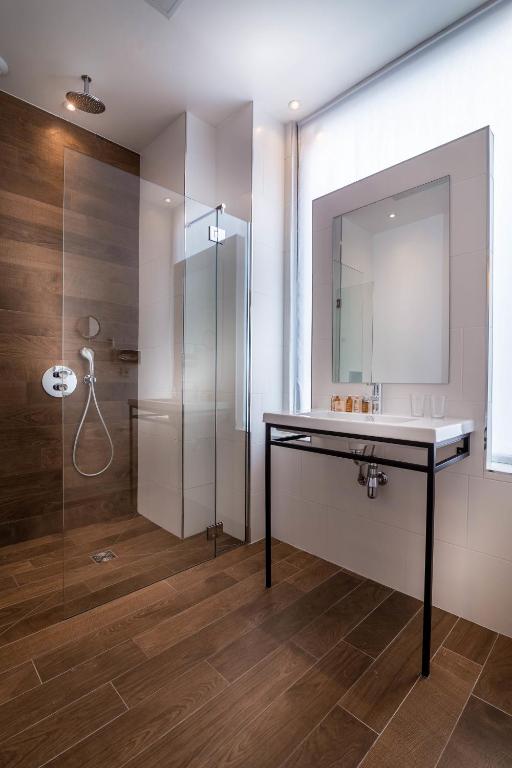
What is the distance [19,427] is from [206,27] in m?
2.28

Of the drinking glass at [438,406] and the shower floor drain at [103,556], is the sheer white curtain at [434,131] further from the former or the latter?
the shower floor drain at [103,556]

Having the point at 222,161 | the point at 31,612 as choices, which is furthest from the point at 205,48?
the point at 31,612

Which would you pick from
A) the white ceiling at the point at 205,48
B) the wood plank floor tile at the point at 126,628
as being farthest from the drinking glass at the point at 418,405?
the white ceiling at the point at 205,48

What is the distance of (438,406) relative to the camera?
1.71 meters

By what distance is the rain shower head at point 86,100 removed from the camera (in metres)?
2.03

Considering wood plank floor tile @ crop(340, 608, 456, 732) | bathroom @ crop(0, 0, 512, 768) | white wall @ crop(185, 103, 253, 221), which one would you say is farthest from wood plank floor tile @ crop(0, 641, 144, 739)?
white wall @ crop(185, 103, 253, 221)

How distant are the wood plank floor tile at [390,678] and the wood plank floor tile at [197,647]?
18.3 inches

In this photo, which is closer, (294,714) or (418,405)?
(294,714)

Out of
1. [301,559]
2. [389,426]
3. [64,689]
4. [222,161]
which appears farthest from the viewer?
[222,161]

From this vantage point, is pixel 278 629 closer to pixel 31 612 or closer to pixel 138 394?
pixel 31 612

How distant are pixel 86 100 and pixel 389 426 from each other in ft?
7.35

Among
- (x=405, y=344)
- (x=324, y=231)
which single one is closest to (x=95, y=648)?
(x=405, y=344)

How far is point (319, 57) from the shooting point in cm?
194

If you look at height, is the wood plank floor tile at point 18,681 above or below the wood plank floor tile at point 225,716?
above
